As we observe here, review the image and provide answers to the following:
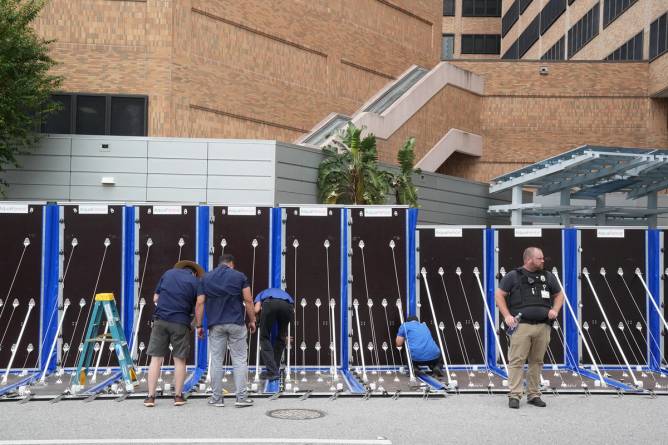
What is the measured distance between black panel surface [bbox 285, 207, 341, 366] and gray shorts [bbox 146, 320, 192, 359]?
9.69 feet

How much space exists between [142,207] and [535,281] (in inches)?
238

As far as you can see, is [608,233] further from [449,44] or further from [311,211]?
[449,44]

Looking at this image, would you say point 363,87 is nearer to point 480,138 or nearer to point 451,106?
point 451,106

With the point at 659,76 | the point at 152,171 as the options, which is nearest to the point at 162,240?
the point at 152,171

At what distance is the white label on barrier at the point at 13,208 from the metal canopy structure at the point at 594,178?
11953mm

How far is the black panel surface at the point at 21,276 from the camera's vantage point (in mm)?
11836

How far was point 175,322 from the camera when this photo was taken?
9.65 m

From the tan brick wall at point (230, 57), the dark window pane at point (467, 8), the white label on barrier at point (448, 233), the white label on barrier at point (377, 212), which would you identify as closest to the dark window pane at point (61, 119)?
the tan brick wall at point (230, 57)

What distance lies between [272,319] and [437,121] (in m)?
18.8

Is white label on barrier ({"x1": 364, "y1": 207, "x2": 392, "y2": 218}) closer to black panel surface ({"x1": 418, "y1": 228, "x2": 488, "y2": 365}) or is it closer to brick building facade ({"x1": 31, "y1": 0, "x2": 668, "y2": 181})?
black panel surface ({"x1": 418, "y1": 228, "x2": 488, "y2": 365})

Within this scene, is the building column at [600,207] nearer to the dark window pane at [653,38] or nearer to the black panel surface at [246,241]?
the dark window pane at [653,38]

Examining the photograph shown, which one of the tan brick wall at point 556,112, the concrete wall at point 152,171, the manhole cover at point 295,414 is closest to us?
the manhole cover at point 295,414

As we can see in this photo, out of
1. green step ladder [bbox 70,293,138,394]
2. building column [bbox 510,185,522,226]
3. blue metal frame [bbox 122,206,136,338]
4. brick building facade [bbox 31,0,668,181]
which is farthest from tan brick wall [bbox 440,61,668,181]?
green step ladder [bbox 70,293,138,394]

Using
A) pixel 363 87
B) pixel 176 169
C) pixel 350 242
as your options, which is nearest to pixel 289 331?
pixel 350 242
